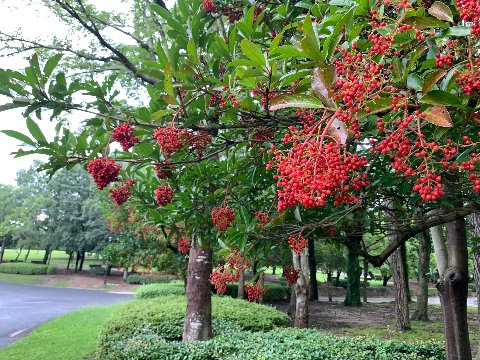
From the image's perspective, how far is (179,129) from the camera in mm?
2359

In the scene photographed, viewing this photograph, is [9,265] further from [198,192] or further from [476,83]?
[476,83]

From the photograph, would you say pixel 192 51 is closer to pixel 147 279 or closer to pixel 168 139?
pixel 168 139

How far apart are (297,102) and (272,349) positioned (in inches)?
185

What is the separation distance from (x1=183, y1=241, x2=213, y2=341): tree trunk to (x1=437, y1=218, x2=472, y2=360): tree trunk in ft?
12.0

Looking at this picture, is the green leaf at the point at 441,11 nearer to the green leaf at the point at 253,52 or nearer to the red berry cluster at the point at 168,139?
the green leaf at the point at 253,52

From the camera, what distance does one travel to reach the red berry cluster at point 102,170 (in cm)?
250

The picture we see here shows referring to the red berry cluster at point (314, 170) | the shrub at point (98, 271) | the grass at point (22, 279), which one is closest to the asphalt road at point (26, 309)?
the grass at point (22, 279)

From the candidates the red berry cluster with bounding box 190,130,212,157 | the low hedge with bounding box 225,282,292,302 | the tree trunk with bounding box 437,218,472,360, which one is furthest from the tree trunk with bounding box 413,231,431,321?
the red berry cluster with bounding box 190,130,212,157

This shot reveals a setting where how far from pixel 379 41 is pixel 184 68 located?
3.77 ft

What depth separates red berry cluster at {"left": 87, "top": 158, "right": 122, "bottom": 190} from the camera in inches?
98.4

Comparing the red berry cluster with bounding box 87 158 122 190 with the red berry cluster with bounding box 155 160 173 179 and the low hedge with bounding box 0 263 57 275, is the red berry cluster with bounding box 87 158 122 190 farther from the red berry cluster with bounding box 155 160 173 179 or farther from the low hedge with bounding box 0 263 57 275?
the low hedge with bounding box 0 263 57 275

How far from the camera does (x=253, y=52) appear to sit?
1624 mm

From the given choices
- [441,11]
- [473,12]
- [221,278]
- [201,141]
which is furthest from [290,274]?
[473,12]

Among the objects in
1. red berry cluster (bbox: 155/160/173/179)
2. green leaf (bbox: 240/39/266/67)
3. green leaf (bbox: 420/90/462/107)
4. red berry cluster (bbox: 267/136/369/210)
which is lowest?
red berry cluster (bbox: 267/136/369/210)
